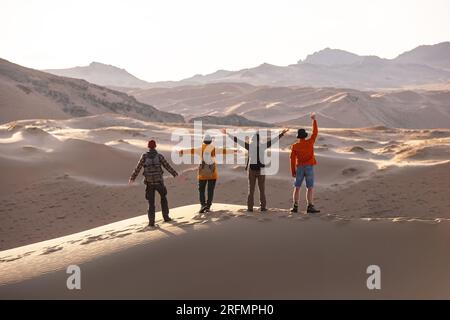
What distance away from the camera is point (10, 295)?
18.1ft

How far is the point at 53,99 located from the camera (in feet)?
137

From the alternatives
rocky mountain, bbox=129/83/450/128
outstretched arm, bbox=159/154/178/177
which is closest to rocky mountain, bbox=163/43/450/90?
rocky mountain, bbox=129/83/450/128

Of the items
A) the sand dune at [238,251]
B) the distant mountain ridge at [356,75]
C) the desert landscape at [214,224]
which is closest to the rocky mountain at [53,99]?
the desert landscape at [214,224]

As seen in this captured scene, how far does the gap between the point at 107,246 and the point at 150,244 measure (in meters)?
0.68

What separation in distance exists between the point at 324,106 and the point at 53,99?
32.0 metres

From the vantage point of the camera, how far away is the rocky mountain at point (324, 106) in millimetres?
54984

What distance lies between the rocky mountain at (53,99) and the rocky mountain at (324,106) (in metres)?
12.8

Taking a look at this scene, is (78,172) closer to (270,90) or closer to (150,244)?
(150,244)

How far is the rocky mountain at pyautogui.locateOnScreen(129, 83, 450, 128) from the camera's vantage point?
54984mm

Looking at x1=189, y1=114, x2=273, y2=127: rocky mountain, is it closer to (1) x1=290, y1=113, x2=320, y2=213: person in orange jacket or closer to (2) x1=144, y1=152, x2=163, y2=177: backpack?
(2) x1=144, y1=152, x2=163, y2=177: backpack

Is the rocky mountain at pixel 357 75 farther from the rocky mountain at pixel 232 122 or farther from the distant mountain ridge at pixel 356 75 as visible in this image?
the rocky mountain at pixel 232 122

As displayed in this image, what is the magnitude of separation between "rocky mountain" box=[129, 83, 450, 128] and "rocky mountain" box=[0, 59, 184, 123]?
12783mm

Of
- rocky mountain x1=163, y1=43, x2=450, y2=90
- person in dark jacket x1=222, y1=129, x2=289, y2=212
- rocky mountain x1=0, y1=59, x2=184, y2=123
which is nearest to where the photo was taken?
person in dark jacket x1=222, y1=129, x2=289, y2=212

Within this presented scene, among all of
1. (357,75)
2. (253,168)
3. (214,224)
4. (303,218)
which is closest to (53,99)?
(253,168)
